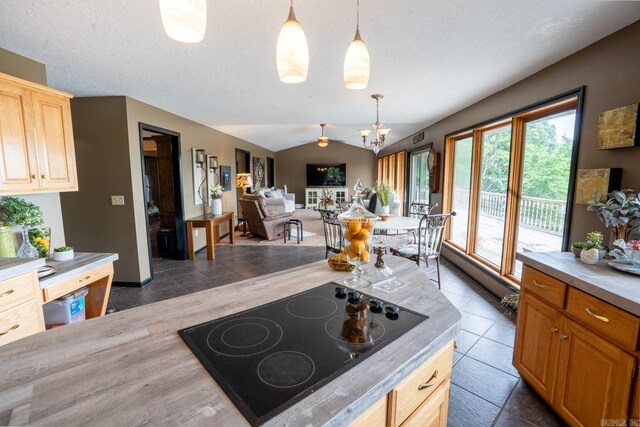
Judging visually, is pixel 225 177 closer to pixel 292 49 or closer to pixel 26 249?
pixel 26 249

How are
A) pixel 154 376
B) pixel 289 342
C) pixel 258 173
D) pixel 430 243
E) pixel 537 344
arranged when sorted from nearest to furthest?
pixel 154 376
pixel 289 342
pixel 537 344
pixel 430 243
pixel 258 173

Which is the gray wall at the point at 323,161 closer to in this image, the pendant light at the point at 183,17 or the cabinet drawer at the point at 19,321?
the cabinet drawer at the point at 19,321

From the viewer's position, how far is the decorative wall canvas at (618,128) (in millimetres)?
1762

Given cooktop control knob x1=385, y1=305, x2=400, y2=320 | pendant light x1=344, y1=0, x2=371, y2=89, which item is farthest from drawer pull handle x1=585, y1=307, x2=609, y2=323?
pendant light x1=344, y1=0, x2=371, y2=89

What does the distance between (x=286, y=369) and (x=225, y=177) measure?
6297mm

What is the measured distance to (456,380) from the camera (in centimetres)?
202

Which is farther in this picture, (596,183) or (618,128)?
(596,183)

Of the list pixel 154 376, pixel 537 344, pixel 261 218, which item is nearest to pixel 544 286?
pixel 537 344

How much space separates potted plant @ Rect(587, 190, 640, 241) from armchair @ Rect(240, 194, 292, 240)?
5.21 m

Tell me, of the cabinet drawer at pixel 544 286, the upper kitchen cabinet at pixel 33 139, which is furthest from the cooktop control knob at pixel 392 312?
the upper kitchen cabinet at pixel 33 139

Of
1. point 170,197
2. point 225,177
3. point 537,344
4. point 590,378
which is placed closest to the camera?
point 590,378

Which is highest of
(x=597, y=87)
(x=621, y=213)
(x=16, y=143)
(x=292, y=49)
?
(x=597, y=87)

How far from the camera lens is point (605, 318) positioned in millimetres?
1326

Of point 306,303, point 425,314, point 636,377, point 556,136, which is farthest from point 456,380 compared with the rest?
point 556,136
